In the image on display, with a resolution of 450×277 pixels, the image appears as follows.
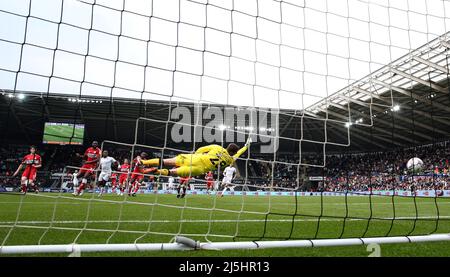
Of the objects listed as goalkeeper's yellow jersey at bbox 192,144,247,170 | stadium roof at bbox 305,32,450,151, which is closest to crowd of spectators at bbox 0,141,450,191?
stadium roof at bbox 305,32,450,151

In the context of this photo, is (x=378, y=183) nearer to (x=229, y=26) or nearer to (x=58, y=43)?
(x=229, y=26)

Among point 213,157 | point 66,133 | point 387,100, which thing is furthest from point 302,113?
point 387,100

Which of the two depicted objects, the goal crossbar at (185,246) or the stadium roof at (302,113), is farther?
the stadium roof at (302,113)

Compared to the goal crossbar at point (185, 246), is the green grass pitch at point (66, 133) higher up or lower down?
higher up

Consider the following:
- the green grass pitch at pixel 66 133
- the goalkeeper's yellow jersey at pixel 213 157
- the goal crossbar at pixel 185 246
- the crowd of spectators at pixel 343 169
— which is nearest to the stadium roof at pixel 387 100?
the crowd of spectators at pixel 343 169

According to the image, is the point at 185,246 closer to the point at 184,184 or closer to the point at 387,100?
the point at 184,184

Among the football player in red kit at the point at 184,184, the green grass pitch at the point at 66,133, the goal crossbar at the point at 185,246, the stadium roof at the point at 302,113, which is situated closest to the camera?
the goal crossbar at the point at 185,246

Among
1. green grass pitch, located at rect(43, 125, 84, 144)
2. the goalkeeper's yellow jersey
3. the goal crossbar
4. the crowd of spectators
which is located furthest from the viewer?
the crowd of spectators

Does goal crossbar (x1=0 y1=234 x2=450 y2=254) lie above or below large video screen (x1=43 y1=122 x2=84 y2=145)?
below

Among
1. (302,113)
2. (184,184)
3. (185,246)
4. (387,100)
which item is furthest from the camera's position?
(387,100)

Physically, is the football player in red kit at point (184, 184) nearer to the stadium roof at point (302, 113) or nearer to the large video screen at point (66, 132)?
the stadium roof at point (302, 113)

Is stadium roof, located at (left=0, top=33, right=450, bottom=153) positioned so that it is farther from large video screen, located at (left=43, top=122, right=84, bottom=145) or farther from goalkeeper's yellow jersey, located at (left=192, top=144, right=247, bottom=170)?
goalkeeper's yellow jersey, located at (left=192, top=144, right=247, bottom=170)
